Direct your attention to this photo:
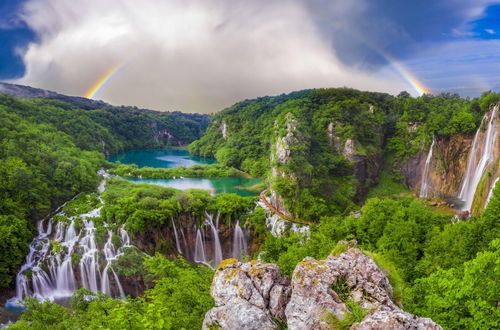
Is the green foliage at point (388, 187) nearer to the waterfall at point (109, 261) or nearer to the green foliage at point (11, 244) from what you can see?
the waterfall at point (109, 261)

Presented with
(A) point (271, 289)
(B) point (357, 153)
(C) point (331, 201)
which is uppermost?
(B) point (357, 153)

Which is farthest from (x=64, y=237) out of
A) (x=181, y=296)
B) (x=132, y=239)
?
(x=181, y=296)

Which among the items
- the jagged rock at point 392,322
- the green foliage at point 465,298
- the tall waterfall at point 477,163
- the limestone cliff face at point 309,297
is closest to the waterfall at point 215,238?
the green foliage at point 465,298

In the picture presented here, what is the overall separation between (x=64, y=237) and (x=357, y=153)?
136ft

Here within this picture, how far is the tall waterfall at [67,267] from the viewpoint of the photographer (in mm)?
22250

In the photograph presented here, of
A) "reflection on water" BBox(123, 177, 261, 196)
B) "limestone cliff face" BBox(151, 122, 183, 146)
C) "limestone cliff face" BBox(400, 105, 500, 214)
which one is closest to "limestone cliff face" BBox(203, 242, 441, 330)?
"limestone cliff face" BBox(400, 105, 500, 214)

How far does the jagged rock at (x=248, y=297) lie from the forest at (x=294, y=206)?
120 centimetres

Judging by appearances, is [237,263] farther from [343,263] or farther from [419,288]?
[419,288]

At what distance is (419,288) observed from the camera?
8453 mm

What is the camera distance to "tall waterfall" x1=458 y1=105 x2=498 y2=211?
32938mm

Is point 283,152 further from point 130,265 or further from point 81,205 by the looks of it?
point 81,205

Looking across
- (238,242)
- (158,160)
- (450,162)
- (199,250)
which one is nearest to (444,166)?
(450,162)

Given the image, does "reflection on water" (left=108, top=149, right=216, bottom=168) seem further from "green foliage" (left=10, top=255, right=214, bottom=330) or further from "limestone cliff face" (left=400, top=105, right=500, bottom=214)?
"green foliage" (left=10, top=255, right=214, bottom=330)

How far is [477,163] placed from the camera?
1389 inches
